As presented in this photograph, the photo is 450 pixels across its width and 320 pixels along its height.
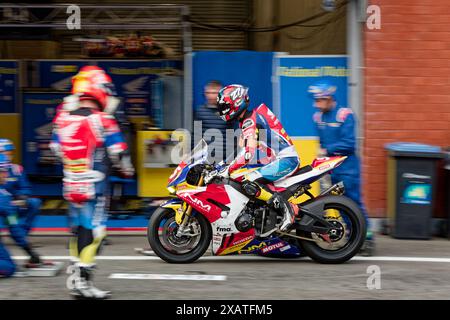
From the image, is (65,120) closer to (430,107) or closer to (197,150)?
(197,150)

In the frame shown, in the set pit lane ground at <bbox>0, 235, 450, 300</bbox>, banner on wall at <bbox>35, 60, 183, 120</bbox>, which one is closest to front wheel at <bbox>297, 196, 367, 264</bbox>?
pit lane ground at <bbox>0, 235, 450, 300</bbox>

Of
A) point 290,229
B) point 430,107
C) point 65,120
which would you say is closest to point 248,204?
point 290,229

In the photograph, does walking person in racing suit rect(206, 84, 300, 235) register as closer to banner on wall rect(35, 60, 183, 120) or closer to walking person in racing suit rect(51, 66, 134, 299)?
walking person in racing suit rect(51, 66, 134, 299)

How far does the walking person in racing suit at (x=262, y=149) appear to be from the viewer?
8125 millimetres

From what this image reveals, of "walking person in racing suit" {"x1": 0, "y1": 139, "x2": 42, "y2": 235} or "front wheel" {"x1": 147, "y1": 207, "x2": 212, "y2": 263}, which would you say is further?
"front wheel" {"x1": 147, "y1": 207, "x2": 212, "y2": 263}

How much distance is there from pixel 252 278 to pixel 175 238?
3.51ft

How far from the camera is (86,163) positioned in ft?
21.3

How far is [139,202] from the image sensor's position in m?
12.2

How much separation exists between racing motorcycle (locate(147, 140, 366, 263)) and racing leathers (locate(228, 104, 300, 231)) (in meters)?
0.08

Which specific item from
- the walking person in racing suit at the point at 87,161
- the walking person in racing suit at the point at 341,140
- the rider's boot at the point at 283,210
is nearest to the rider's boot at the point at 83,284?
the walking person in racing suit at the point at 87,161

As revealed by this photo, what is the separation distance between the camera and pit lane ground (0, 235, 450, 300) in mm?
6965

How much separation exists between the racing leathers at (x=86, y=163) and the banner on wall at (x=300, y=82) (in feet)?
17.8

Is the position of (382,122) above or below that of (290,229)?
above
